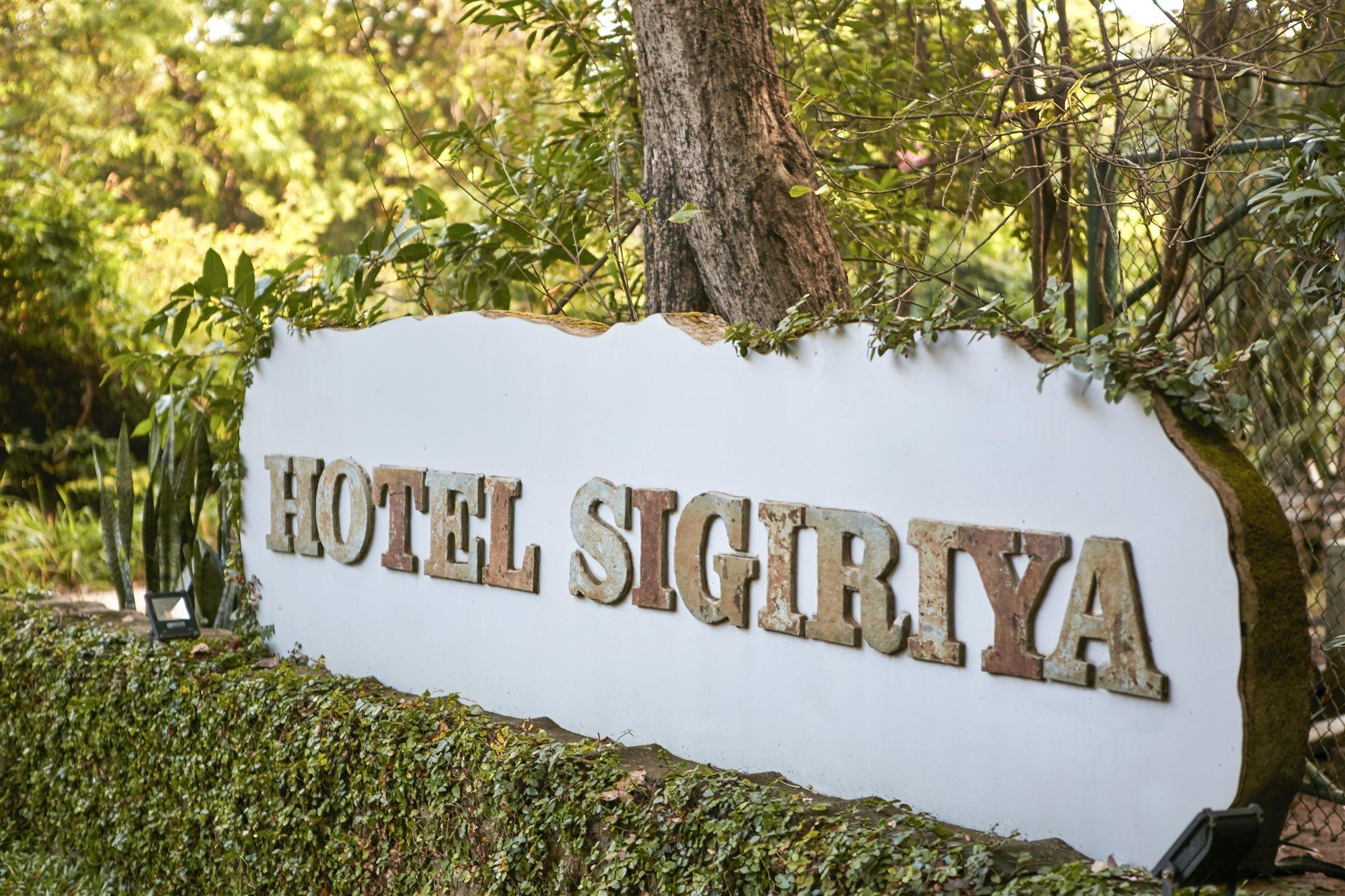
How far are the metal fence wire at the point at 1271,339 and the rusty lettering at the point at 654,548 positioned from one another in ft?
4.86

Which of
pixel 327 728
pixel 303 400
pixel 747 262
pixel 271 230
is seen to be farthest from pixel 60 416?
pixel 747 262

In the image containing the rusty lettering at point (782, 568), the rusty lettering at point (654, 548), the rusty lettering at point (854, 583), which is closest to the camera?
the rusty lettering at point (854, 583)

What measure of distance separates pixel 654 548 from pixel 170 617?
2.67 meters

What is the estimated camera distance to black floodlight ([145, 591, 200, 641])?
488cm

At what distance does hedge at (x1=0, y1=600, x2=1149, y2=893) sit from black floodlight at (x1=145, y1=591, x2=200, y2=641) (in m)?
0.12

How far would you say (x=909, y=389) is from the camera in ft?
9.27

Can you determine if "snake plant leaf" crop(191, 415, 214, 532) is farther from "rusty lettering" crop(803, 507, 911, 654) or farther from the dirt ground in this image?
the dirt ground

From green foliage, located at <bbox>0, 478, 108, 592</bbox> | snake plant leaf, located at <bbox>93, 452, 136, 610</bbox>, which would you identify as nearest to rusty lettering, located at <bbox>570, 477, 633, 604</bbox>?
snake plant leaf, located at <bbox>93, 452, 136, 610</bbox>

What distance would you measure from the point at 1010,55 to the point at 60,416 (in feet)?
30.3

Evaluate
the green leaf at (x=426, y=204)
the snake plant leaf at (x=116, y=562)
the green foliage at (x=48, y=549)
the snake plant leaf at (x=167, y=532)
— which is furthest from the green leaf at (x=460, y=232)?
the green foliage at (x=48, y=549)

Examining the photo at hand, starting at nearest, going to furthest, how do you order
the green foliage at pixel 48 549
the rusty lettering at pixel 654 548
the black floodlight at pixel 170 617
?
the rusty lettering at pixel 654 548
the black floodlight at pixel 170 617
the green foliage at pixel 48 549

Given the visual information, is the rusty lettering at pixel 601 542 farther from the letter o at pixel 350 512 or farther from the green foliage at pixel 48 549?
the green foliage at pixel 48 549

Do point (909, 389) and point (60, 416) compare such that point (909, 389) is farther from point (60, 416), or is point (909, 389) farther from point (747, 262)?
point (60, 416)

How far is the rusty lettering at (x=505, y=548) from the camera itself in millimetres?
3773
